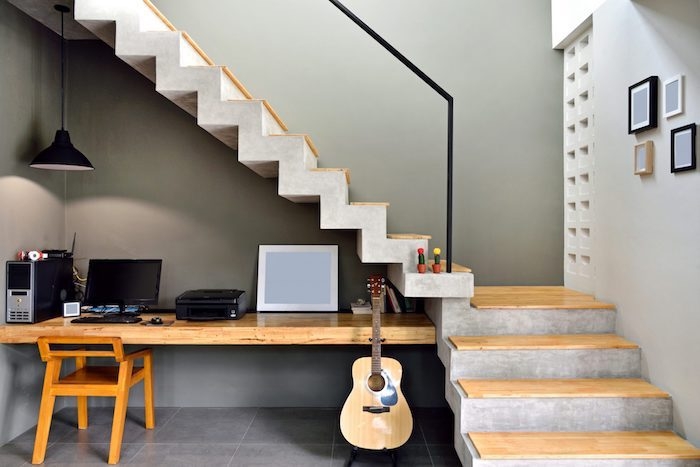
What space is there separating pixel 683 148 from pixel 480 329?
1.48m

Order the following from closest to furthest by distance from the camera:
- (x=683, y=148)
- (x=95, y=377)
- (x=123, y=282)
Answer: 1. (x=683, y=148)
2. (x=95, y=377)
3. (x=123, y=282)

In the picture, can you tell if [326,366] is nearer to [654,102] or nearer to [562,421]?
[562,421]

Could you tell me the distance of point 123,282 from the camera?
369 cm

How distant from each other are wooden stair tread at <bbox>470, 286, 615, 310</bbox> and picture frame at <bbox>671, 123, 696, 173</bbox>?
101 centimetres

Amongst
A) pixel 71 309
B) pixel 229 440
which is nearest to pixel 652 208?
pixel 229 440

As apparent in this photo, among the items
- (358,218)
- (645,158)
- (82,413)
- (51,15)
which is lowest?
(82,413)

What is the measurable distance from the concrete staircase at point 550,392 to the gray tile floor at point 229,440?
27.8 inches

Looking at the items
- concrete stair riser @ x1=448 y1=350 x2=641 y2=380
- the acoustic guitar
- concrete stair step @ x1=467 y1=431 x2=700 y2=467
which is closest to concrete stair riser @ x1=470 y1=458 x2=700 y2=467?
concrete stair step @ x1=467 y1=431 x2=700 y2=467

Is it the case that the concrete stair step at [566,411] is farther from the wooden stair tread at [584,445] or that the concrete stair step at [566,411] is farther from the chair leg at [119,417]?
the chair leg at [119,417]

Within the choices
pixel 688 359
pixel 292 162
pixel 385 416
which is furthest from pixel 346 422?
pixel 688 359

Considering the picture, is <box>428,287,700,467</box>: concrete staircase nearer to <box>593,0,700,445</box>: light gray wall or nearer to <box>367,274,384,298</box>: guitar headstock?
<box>593,0,700,445</box>: light gray wall

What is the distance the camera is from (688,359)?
242 centimetres

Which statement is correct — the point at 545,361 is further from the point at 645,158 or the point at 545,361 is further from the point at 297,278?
the point at 297,278

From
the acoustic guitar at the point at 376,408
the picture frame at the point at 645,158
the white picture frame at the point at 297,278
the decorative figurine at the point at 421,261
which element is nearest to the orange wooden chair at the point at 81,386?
the white picture frame at the point at 297,278
